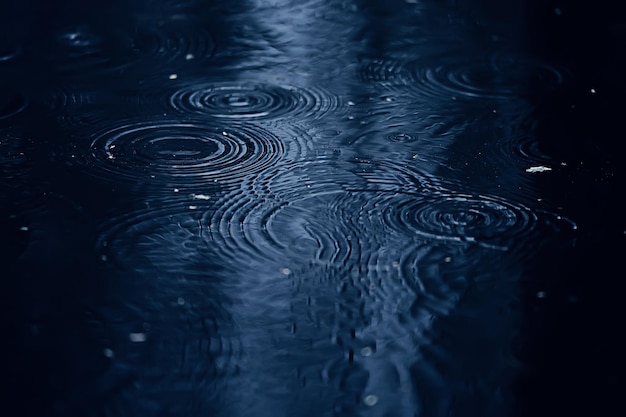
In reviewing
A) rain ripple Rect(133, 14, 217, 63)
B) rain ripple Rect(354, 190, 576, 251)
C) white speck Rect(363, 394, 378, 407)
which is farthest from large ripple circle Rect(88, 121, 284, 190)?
white speck Rect(363, 394, 378, 407)

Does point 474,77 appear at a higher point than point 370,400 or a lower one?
lower

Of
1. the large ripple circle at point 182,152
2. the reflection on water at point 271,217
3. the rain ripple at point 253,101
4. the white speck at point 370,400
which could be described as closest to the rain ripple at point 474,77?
the reflection on water at point 271,217

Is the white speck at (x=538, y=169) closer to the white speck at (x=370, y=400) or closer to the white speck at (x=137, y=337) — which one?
the white speck at (x=370, y=400)

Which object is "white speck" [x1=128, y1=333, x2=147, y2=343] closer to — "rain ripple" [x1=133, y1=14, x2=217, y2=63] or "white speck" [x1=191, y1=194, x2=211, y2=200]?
"white speck" [x1=191, y1=194, x2=211, y2=200]

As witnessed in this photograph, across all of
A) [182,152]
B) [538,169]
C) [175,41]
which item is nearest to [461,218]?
[538,169]

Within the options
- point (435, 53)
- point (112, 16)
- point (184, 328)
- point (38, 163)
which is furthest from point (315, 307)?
point (112, 16)

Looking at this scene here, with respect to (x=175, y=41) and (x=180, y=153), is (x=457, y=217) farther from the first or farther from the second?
(x=175, y=41)
